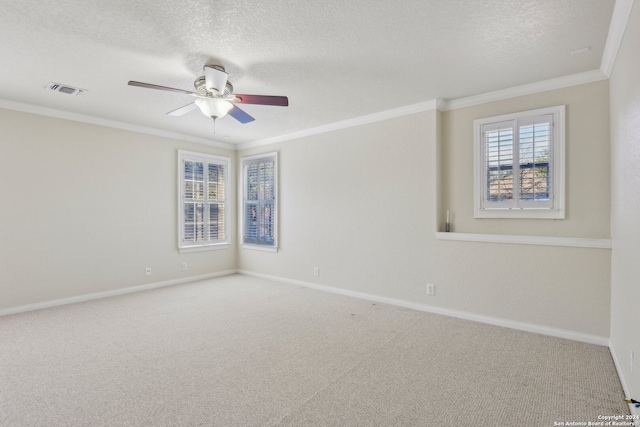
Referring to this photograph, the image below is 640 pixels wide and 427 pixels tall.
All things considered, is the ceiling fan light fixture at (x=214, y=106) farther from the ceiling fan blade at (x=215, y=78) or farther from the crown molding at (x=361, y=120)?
the crown molding at (x=361, y=120)

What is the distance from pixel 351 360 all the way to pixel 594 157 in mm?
2975

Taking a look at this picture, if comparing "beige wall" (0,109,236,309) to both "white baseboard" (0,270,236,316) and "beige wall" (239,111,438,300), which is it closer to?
"white baseboard" (0,270,236,316)

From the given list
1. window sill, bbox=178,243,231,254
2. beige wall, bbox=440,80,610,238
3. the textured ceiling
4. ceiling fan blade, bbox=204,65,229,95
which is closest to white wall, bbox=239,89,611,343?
beige wall, bbox=440,80,610,238

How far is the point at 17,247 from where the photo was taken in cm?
397

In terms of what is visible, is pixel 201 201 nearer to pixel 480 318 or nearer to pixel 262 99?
pixel 262 99

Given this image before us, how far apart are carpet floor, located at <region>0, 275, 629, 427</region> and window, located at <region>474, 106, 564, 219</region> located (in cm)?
133

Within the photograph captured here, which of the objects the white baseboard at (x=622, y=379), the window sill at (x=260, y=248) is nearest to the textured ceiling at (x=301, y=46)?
the white baseboard at (x=622, y=379)

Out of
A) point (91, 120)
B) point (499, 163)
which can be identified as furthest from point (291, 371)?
point (91, 120)

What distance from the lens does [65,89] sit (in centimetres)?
350

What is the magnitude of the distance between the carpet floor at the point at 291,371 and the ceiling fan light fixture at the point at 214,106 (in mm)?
2222

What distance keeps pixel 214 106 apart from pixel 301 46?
103 cm

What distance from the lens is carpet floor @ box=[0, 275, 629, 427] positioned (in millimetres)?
1985

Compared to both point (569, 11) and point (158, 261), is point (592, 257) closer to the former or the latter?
point (569, 11)

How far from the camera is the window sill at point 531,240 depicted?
3.00 metres
